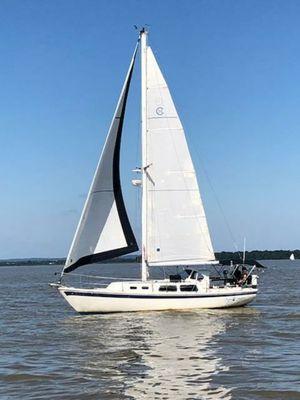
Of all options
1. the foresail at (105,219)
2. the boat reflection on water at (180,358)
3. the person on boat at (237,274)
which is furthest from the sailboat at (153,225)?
the boat reflection on water at (180,358)

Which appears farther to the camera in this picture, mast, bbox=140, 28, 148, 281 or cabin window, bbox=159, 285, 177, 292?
mast, bbox=140, 28, 148, 281

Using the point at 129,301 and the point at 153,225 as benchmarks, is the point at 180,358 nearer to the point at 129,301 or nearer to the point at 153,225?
the point at 129,301

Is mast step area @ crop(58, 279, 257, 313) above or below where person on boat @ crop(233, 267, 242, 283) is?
below

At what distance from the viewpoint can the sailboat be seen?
28062mm

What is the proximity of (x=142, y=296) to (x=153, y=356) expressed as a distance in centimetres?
987

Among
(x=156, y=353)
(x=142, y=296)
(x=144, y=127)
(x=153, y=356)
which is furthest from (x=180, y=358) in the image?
(x=144, y=127)

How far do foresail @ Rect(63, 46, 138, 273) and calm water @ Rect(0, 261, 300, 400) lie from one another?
2990mm

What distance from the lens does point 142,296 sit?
2777cm

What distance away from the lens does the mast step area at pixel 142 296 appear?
91.0 ft

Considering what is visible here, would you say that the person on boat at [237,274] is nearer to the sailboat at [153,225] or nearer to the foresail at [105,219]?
the sailboat at [153,225]

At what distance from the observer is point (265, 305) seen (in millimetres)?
34781

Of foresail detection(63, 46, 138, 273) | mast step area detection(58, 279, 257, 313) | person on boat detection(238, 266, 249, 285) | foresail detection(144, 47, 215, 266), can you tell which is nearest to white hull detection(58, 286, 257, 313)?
mast step area detection(58, 279, 257, 313)

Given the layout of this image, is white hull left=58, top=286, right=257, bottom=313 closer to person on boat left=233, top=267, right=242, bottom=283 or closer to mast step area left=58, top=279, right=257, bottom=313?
mast step area left=58, top=279, right=257, bottom=313

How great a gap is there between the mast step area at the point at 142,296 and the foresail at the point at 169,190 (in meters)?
2.20
